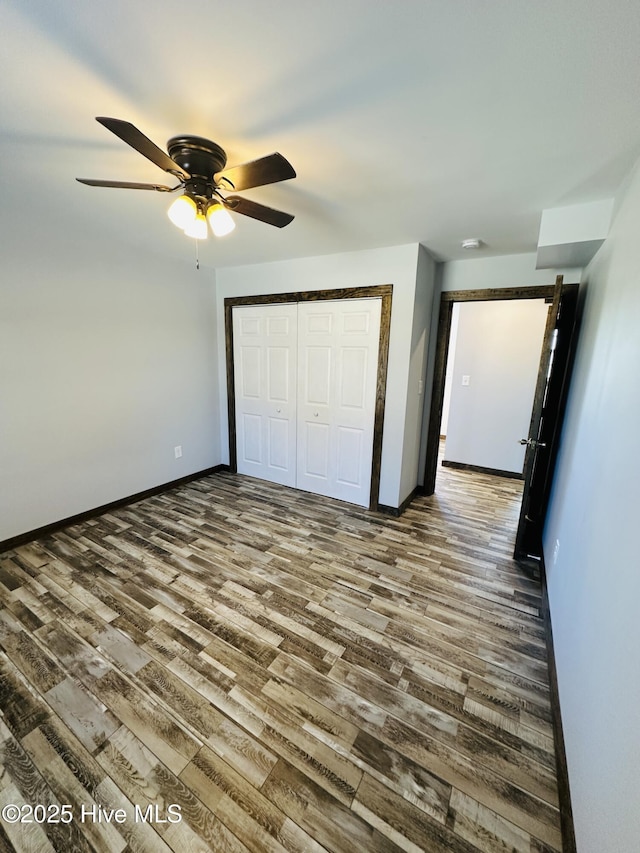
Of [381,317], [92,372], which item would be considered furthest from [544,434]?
[92,372]

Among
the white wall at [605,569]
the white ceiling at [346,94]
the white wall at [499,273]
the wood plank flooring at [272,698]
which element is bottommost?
the wood plank flooring at [272,698]

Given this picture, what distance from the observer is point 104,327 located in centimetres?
295

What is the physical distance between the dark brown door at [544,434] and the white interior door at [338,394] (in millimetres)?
1305

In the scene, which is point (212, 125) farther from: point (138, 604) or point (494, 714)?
Result: point (494, 714)

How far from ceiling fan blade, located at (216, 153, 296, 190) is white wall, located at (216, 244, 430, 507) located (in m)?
1.64

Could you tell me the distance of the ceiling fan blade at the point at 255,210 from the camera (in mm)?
1616

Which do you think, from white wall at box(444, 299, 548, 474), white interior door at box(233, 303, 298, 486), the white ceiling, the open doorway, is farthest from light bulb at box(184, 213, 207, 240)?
white wall at box(444, 299, 548, 474)

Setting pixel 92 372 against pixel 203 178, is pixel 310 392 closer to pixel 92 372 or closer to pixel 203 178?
pixel 92 372

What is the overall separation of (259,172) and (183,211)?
402 mm

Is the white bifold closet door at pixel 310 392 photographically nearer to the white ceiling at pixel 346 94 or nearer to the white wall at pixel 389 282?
the white wall at pixel 389 282

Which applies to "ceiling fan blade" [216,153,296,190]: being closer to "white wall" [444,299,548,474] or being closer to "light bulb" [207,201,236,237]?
"light bulb" [207,201,236,237]

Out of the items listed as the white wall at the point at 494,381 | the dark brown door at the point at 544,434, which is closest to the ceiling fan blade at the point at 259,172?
the dark brown door at the point at 544,434

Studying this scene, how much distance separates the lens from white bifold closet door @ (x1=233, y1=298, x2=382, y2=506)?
319cm

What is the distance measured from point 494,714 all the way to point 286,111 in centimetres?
267
